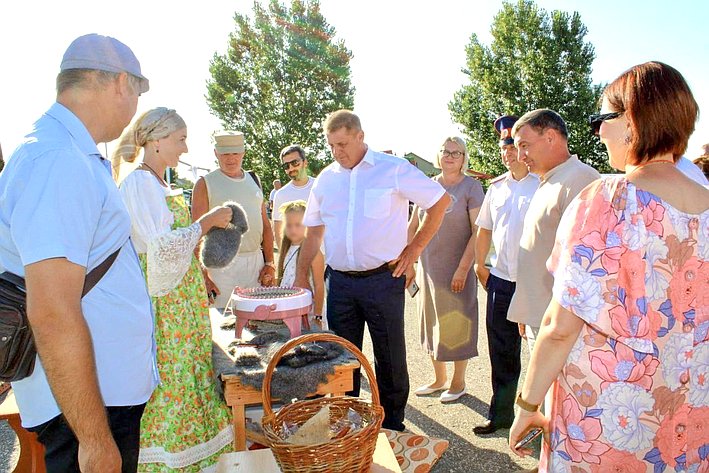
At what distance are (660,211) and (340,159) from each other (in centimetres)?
224

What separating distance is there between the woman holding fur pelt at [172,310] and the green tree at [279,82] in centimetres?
2042

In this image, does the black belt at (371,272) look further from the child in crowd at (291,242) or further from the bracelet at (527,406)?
the bracelet at (527,406)

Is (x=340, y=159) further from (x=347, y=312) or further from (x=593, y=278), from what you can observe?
(x=593, y=278)

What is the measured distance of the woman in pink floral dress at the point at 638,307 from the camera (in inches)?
55.1

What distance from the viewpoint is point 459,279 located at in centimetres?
385

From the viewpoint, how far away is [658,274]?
1411 mm

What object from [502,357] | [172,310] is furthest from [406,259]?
[172,310]

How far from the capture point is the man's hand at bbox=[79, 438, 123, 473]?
1.26 metres

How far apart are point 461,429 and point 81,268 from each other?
2870 mm

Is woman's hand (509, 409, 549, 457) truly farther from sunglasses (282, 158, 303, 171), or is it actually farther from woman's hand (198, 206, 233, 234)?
sunglasses (282, 158, 303, 171)

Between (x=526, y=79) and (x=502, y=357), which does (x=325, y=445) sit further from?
(x=526, y=79)

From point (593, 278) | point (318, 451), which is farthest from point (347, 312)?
point (593, 278)

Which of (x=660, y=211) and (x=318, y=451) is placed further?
(x=318, y=451)

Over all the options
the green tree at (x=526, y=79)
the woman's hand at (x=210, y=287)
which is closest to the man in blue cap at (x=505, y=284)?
the woman's hand at (x=210, y=287)
